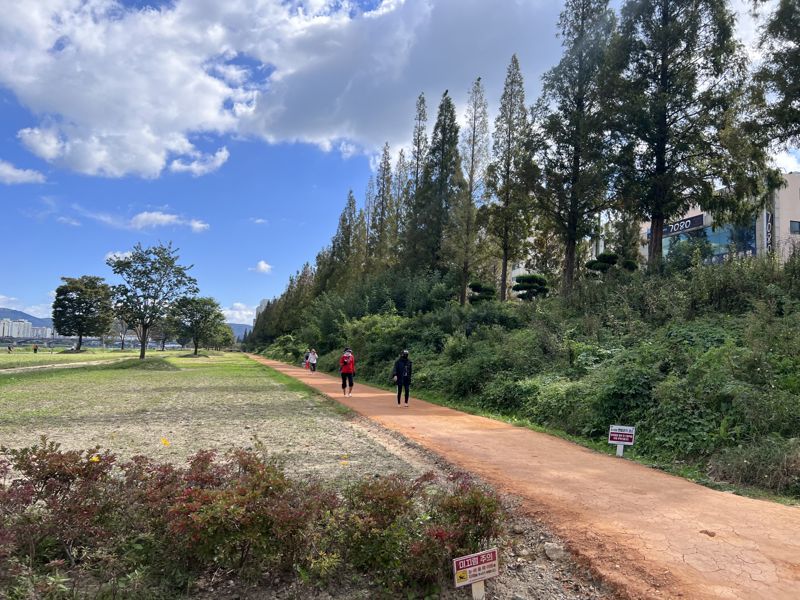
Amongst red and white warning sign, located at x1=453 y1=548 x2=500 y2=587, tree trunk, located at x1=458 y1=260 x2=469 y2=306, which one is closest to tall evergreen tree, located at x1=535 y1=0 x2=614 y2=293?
tree trunk, located at x1=458 y1=260 x2=469 y2=306

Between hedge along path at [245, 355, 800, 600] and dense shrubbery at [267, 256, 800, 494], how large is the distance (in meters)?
1.24

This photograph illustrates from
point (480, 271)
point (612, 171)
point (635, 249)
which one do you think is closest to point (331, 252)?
point (480, 271)

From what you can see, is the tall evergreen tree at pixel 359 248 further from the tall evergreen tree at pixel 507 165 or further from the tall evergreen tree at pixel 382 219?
the tall evergreen tree at pixel 507 165

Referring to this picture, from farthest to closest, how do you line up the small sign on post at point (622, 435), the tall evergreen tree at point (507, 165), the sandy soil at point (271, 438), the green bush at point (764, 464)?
the tall evergreen tree at point (507, 165) < the small sign on post at point (622, 435) < the green bush at point (764, 464) < the sandy soil at point (271, 438)

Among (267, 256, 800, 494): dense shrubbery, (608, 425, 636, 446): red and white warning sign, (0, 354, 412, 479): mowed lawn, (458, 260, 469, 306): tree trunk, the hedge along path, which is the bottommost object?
(0, 354, 412, 479): mowed lawn

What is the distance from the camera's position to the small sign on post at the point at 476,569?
3164 millimetres

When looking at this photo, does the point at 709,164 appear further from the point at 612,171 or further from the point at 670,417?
the point at 670,417

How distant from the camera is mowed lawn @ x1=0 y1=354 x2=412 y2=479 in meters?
7.32

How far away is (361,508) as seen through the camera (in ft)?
11.6

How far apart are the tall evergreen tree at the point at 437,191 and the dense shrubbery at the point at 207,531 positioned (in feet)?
98.3

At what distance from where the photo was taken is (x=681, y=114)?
59.0ft

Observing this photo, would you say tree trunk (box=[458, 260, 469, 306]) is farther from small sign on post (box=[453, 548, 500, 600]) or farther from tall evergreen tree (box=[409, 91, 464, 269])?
small sign on post (box=[453, 548, 500, 600])

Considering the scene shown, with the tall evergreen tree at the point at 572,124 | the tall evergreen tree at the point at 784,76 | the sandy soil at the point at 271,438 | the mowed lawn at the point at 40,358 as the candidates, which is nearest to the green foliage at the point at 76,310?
the mowed lawn at the point at 40,358

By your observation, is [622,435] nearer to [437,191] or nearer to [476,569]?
[476,569]
